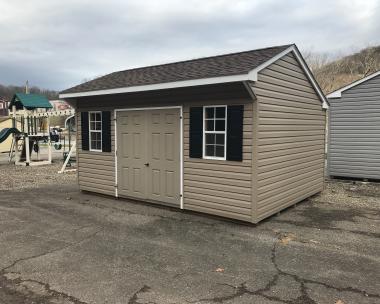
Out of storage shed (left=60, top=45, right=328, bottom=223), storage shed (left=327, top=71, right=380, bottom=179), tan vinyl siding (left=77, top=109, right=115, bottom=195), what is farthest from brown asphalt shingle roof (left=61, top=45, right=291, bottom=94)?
storage shed (left=327, top=71, right=380, bottom=179)

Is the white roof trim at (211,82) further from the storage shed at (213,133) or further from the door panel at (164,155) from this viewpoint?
the door panel at (164,155)

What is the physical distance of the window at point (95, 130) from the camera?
8.87 metres

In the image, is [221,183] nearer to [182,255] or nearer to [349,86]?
[182,255]

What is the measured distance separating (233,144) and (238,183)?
716 mm

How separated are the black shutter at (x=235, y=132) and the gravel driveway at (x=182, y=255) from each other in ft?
4.33

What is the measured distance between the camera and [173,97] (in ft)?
23.7

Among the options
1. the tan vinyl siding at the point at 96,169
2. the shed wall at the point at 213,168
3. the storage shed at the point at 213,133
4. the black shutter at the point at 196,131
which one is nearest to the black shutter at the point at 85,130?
the storage shed at the point at 213,133

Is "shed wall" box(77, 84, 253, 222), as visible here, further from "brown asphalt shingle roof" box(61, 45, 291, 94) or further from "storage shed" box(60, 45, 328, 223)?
"brown asphalt shingle roof" box(61, 45, 291, 94)

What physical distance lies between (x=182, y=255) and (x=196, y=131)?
2662 millimetres

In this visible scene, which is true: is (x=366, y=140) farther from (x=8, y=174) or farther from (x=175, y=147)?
(x=8, y=174)

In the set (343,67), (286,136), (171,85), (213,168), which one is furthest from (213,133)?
(343,67)

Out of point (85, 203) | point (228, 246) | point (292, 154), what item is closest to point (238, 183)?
point (228, 246)

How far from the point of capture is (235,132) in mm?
6359

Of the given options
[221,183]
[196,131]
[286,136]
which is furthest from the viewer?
[286,136]
